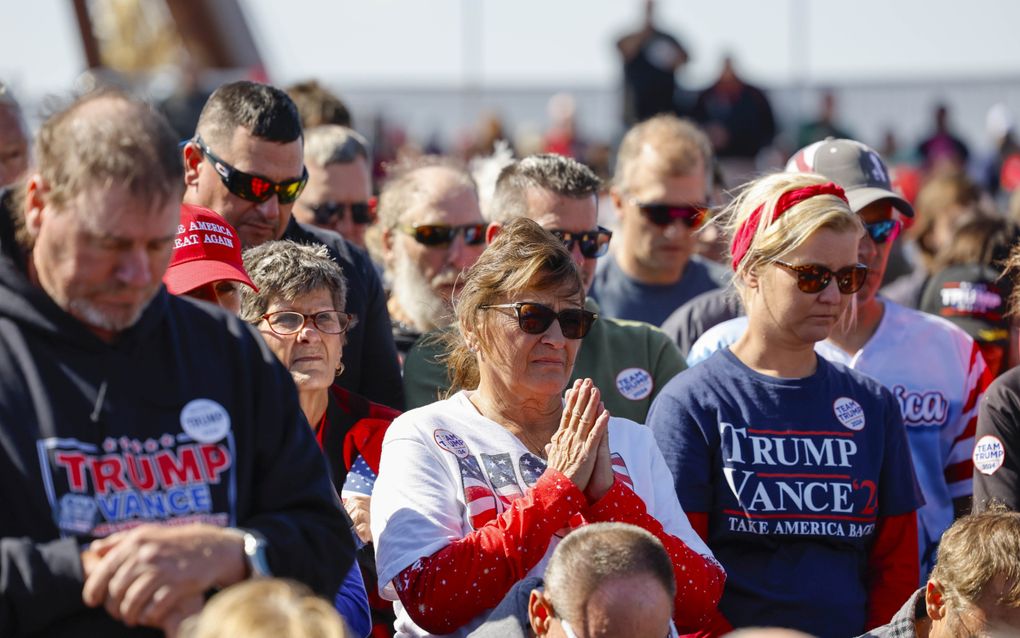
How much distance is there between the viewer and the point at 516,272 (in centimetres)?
374

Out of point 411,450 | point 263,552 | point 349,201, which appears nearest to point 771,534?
point 411,450

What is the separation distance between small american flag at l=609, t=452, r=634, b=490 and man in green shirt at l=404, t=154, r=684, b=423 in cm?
82

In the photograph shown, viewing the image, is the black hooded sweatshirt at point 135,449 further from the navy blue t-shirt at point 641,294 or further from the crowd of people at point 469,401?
the navy blue t-shirt at point 641,294

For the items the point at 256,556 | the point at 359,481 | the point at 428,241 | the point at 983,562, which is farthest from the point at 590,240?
the point at 256,556

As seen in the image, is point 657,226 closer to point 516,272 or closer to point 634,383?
point 634,383

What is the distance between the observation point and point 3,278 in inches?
103

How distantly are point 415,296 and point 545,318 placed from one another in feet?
5.74

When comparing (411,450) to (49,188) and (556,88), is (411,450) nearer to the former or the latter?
(49,188)

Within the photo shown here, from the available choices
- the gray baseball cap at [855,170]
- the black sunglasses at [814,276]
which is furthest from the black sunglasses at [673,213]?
the black sunglasses at [814,276]

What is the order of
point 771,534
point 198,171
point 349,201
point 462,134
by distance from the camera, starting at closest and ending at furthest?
point 771,534 → point 198,171 → point 349,201 → point 462,134

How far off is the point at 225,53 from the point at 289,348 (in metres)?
16.8

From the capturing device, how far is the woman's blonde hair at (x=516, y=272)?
374 centimetres

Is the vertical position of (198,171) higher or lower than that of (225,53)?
higher

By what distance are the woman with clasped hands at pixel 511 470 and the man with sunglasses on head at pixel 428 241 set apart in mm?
1443
